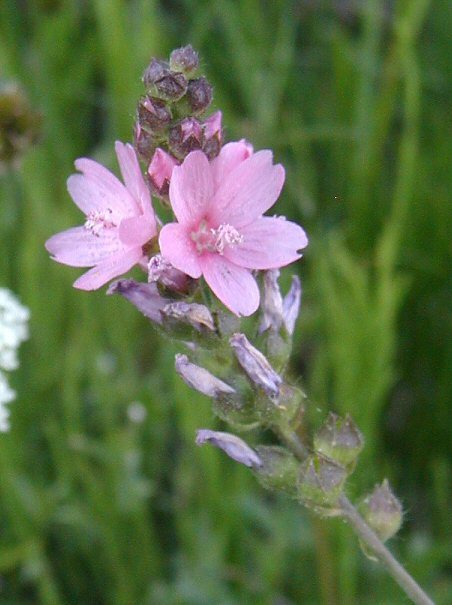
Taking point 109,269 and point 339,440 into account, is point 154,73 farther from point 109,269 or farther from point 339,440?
point 339,440

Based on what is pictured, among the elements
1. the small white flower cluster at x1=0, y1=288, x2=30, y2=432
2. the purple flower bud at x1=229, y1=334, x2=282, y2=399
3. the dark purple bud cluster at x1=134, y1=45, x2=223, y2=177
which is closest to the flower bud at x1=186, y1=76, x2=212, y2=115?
the dark purple bud cluster at x1=134, y1=45, x2=223, y2=177

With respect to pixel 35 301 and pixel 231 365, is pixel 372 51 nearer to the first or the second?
pixel 35 301

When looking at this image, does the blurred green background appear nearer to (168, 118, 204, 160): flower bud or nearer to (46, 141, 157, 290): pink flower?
(46, 141, 157, 290): pink flower

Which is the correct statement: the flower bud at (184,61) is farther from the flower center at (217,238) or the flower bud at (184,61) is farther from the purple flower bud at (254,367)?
the purple flower bud at (254,367)

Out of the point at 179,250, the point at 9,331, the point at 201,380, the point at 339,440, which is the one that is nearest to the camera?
the point at 179,250

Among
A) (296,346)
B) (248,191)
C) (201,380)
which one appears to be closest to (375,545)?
(201,380)

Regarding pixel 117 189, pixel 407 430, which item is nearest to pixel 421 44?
pixel 407 430
